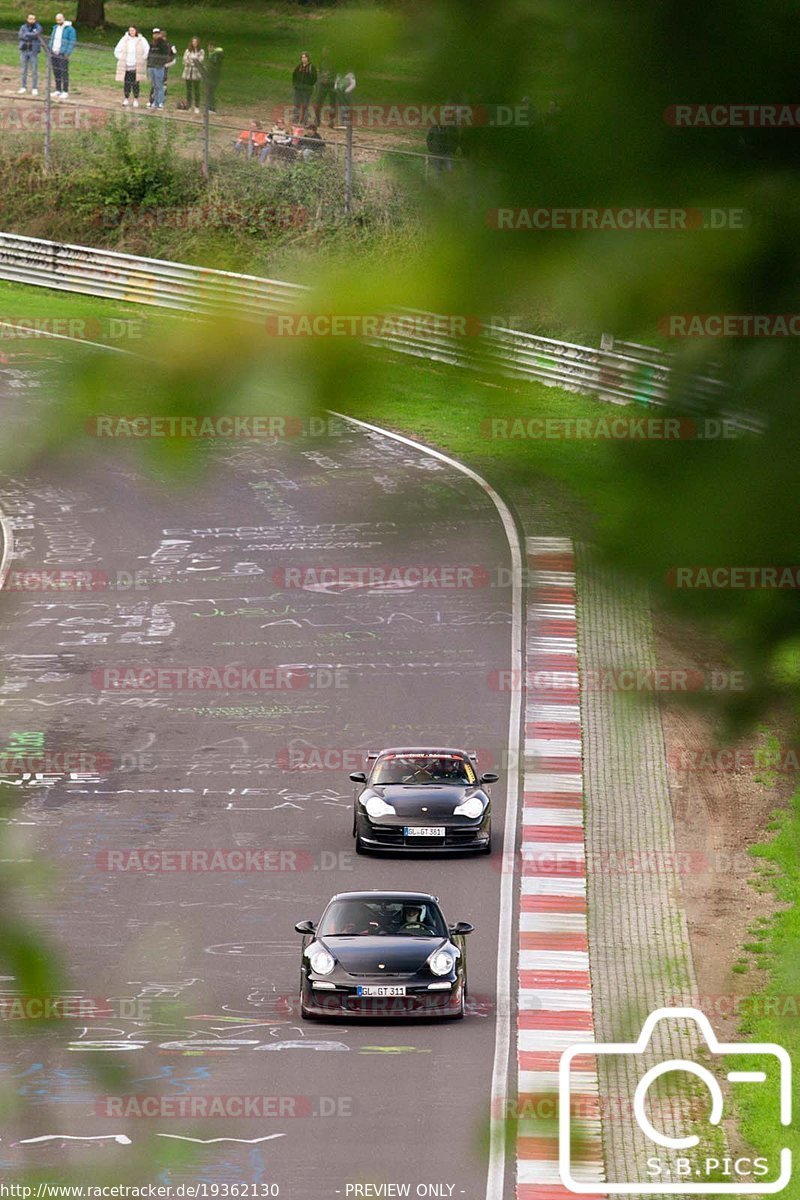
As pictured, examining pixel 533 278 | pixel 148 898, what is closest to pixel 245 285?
pixel 533 278

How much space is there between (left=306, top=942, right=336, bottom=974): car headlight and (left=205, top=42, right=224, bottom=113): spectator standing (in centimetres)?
1821

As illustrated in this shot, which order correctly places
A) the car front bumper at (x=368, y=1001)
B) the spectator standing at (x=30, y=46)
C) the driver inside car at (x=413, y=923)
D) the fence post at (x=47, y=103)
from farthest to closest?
the driver inside car at (x=413, y=923) < the car front bumper at (x=368, y=1001) < the fence post at (x=47, y=103) < the spectator standing at (x=30, y=46)

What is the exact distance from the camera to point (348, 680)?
1193 inches

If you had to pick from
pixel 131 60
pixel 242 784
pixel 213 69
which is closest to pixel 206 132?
pixel 131 60

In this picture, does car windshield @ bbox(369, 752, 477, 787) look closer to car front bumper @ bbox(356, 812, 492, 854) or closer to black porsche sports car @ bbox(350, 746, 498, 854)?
black porsche sports car @ bbox(350, 746, 498, 854)

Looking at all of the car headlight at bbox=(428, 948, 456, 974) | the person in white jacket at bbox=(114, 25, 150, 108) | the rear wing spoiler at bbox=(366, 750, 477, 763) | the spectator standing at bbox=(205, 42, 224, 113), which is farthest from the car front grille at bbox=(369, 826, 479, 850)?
the spectator standing at bbox=(205, 42, 224, 113)


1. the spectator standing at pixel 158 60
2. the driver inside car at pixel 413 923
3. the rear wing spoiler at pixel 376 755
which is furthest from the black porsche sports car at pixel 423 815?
the spectator standing at pixel 158 60

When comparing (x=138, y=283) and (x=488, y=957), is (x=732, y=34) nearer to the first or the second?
(x=138, y=283)

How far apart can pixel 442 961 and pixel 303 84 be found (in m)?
18.4

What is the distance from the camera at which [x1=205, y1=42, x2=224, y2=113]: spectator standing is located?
4.50 ft

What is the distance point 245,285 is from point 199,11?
245 millimetres

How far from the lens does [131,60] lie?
5.59 ft

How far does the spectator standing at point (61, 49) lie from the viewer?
5.53 ft

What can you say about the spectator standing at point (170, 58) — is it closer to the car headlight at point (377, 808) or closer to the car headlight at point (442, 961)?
the car headlight at point (442, 961)
